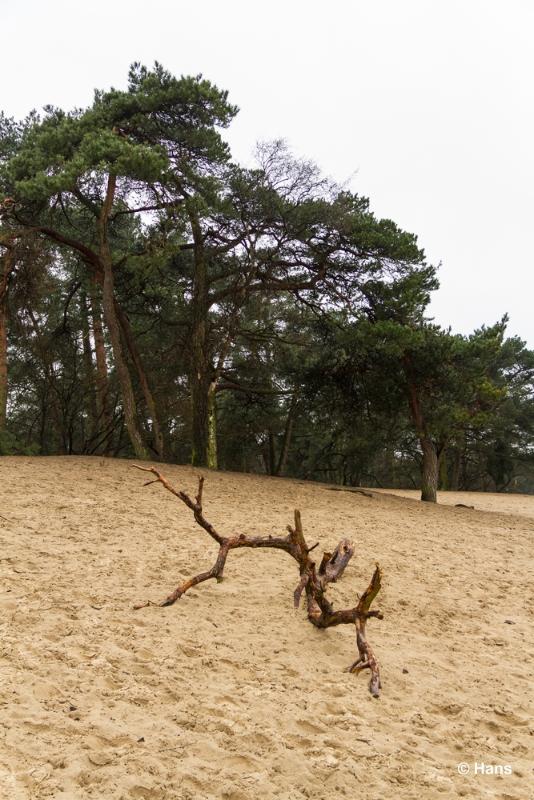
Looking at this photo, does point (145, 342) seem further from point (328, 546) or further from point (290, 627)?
point (290, 627)

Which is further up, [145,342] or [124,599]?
[145,342]

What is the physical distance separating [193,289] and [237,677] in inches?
506

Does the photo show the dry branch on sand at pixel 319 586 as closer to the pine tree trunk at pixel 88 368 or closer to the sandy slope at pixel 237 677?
the sandy slope at pixel 237 677

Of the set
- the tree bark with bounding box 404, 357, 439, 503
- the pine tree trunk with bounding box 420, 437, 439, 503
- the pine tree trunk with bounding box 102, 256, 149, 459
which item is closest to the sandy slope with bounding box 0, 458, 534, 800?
the pine tree trunk with bounding box 102, 256, 149, 459

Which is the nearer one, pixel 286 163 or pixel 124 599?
pixel 124 599

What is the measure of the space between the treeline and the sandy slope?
7.14 metres

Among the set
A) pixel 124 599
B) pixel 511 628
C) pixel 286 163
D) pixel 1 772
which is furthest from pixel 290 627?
pixel 286 163

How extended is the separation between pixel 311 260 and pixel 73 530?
9.71 meters

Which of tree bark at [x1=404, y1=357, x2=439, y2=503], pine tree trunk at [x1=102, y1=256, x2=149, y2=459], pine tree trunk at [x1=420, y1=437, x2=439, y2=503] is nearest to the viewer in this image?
pine tree trunk at [x1=102, y1=256, x2=149, y2=459]

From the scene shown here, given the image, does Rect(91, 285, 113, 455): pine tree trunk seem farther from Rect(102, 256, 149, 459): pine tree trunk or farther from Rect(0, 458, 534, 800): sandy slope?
Rect(0, 458, 534, 800): sandy slope

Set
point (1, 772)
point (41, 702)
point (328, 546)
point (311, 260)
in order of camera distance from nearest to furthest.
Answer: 1. point (1, 772)
2. point (41, 702)
3. point (328, 546)
4. point (311, 260)

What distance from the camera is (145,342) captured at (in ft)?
63.1

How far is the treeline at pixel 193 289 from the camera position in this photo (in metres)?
12.0

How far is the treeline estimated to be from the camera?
12.0 m
